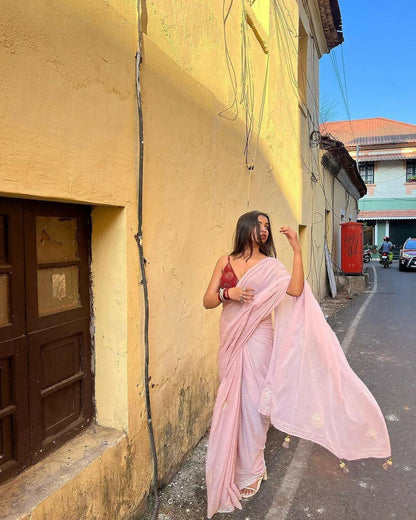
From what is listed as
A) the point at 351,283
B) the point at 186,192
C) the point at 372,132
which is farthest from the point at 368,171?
the point at 186,192

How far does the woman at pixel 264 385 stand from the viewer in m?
2.68

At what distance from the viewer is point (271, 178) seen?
5.71 metres

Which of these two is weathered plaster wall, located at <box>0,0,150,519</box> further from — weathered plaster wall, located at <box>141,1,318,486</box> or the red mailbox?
the red mailbox

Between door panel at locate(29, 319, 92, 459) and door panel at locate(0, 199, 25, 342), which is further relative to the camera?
door panel at locate(29, 319, 92, 459)

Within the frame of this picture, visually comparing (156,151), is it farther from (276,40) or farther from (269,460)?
(276,40)

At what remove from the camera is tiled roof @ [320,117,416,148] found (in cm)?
3061

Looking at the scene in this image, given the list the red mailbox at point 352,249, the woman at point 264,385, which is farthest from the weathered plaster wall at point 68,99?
the red mailbox at point 352,249

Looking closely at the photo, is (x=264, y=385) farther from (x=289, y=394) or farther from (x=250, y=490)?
(x=250, y=490)

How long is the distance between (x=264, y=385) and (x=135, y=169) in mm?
1593

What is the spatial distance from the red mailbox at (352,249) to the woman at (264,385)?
10714mm

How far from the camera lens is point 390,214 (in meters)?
30.8

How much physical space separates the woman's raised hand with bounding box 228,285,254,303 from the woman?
40 millimetres

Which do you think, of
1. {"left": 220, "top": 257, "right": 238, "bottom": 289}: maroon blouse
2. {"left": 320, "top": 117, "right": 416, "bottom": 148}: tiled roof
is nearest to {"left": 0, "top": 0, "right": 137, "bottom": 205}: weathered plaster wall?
{"left": 220, "top": 257, "right": 238, "bottom": 289}: maroon blouse

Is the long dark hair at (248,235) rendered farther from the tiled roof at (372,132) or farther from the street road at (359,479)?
the tiled roof at (372,132)
